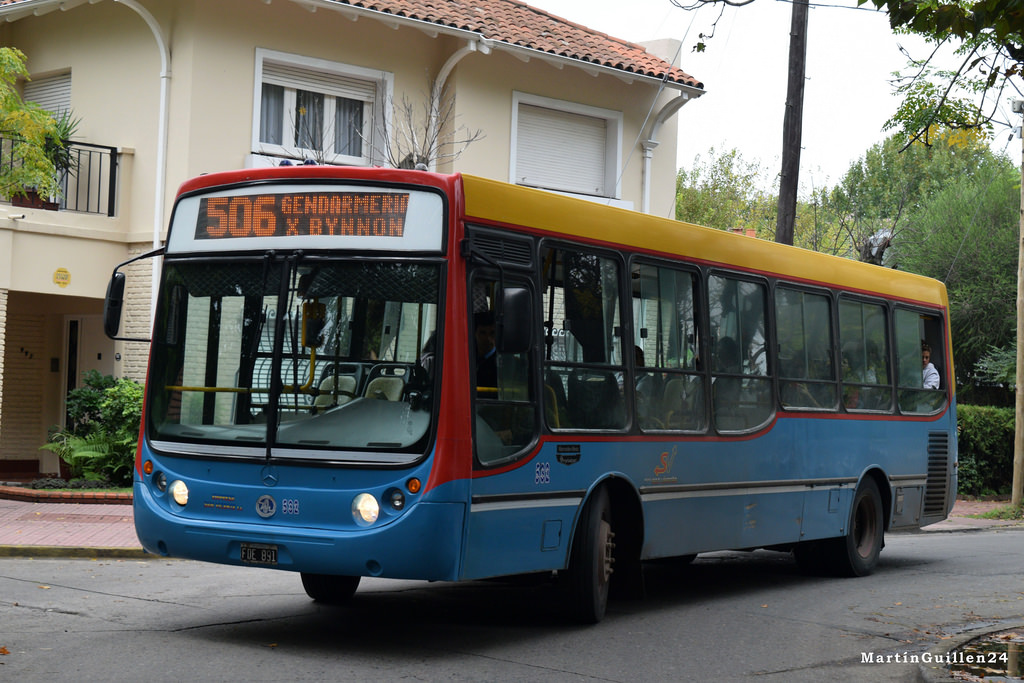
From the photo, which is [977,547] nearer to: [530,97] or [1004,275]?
[530,97]

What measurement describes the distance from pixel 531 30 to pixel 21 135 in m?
8.63

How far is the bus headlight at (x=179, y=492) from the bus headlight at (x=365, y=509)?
1239 mm

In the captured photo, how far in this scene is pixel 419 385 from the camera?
25.5 feet

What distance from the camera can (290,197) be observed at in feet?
26.8

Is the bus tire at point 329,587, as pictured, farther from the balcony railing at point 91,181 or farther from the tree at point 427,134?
the tree at point 427,134

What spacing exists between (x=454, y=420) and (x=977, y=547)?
439 inches

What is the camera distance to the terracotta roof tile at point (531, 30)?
19.2 metres

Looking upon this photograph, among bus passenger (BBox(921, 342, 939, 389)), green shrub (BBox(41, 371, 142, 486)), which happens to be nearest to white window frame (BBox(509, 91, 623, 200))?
green shrub (BBox(41, 371, 142, 486))

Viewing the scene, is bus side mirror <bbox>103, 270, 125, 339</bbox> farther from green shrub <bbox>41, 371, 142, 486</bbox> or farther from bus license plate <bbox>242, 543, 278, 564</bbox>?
green shrub <bbox>41, 371, 142, 486</bbox>

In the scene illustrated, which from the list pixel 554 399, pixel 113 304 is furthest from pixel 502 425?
pixel 113 304

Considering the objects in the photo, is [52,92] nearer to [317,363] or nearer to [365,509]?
[317,363]

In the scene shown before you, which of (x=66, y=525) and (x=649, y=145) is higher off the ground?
(x=649, y=145)

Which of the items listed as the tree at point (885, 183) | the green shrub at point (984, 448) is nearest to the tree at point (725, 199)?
the tree at point (885, 183)

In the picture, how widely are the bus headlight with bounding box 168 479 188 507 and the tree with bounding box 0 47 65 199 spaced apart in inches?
357
